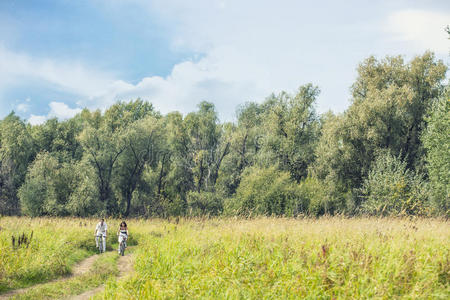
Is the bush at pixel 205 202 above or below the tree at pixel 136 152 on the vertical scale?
below

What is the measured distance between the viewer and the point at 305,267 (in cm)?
705

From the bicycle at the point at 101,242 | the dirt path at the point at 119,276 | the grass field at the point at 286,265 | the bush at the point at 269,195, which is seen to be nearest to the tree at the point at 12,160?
the bush at the point at 269,195

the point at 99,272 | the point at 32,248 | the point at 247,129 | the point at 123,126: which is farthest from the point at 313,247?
the point at 123,126

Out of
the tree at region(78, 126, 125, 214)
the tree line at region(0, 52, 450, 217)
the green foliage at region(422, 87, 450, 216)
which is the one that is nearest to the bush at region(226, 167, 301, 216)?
the tree line at region(0, 52, 450, 217)

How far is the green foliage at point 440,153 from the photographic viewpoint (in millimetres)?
24016

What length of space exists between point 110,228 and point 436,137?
2692 centimetres

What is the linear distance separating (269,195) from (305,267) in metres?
27.5

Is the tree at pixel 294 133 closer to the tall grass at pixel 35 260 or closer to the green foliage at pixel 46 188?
the green foliage at pixel 46 188

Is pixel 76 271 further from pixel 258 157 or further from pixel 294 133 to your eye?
pixel 294 133

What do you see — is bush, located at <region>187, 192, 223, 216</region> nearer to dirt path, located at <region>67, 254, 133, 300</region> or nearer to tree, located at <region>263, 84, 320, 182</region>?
tree, located at <region>263, 84, 320, 182</region>

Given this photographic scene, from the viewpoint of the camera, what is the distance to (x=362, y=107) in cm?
3256

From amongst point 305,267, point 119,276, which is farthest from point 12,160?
point 305,267

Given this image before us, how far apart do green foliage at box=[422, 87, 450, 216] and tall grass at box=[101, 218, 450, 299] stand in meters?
18.4

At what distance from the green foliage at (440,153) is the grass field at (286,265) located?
1776 cm
